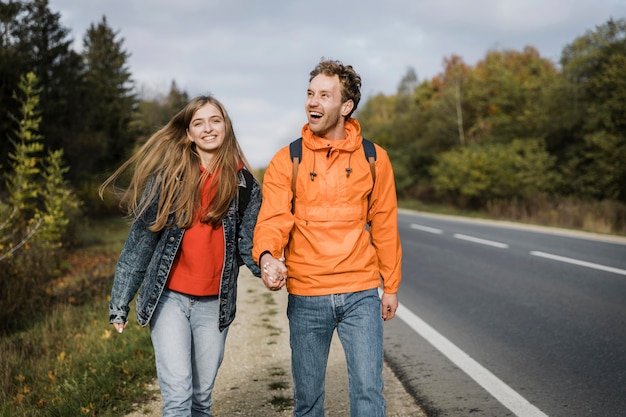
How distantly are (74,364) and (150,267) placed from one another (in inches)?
111

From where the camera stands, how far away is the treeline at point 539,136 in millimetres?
25859

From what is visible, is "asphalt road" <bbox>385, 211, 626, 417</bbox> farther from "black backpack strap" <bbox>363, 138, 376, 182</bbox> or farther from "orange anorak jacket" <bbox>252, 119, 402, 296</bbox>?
"black backpack strap" <bbox>363, 138, 376, 182</bbox>

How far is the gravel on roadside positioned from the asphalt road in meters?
0.21

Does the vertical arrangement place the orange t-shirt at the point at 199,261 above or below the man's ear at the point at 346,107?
below

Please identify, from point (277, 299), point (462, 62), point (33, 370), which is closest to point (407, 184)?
point (462, 62)

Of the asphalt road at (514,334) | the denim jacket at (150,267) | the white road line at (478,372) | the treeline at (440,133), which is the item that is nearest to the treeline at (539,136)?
the treeline at (440,133)

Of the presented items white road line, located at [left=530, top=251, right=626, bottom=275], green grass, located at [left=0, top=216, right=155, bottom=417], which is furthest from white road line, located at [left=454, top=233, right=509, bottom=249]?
green grass, located at [left=0, top=216, right=155, bottom=417]

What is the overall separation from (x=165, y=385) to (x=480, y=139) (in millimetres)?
39660

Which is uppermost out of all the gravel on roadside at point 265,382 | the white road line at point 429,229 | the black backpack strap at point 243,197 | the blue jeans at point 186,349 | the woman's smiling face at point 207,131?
the woman's smiling face at point 207,131

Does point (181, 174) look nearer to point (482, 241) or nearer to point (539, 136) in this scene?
point (482, 241)

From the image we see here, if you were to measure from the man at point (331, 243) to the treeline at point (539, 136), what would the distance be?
55.6ft

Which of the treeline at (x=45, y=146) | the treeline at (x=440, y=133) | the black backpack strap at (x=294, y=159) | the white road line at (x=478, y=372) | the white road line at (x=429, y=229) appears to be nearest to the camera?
the black backpack strap at (x=294, y=159)

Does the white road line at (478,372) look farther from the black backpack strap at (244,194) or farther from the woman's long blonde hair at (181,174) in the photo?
the woman's long blonde hair at (181,174)

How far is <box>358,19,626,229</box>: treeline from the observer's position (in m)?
25.9
